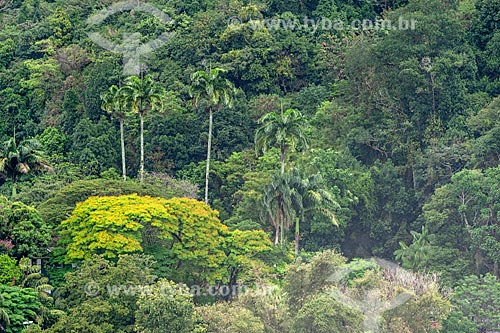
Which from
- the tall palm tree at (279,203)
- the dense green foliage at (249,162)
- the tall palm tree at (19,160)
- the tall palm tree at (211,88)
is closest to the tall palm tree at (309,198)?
the dense green foliage at (249,162)

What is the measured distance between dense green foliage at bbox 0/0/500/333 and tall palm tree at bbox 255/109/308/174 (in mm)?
97

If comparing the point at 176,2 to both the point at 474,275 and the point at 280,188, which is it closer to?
the point at 280,188

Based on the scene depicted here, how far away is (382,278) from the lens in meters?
75.3

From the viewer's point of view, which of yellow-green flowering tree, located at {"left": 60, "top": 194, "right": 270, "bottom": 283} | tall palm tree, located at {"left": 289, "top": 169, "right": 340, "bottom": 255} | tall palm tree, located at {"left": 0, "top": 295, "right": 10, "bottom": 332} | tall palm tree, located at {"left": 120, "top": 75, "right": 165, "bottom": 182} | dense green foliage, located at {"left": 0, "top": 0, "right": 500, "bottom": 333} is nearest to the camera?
tall palm tree, located at {"left": 0, "top": 295, "right": 10, "bottom": 332}

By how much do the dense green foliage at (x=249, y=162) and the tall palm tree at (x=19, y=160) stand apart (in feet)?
0.38

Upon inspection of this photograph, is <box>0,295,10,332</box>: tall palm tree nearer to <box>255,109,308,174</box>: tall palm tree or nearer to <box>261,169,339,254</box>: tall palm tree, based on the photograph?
<box>261,169,339,254</box>: tall palm tree

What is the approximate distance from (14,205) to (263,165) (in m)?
18.1

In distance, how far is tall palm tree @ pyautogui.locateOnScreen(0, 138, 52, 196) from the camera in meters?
78.4

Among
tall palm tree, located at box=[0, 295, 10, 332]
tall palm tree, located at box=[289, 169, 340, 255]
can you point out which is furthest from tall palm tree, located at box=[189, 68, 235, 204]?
tall palm tree, located at box=[0, 295, 10, 332]

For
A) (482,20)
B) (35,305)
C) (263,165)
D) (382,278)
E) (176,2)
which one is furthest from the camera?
(176,2)

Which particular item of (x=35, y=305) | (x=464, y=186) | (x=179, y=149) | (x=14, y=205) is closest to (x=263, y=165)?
(x=179, y=149)

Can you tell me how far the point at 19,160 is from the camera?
78.7 meters

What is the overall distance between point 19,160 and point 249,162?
16547 millimetres

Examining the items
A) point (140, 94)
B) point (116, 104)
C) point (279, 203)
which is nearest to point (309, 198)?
point (279, 203)
